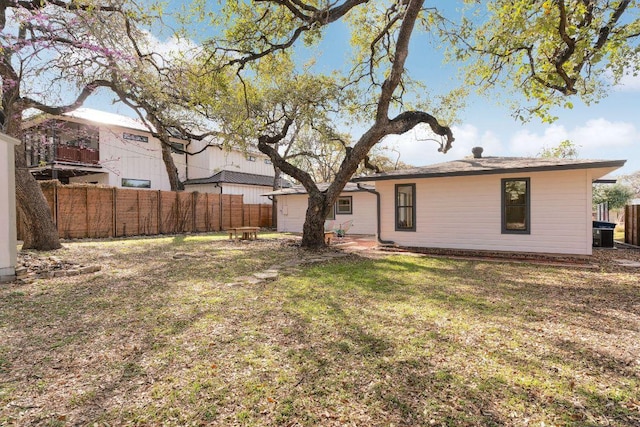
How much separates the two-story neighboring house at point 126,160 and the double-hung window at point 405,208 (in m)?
7.10

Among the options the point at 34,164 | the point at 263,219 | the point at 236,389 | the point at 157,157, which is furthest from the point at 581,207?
the point at 34,164

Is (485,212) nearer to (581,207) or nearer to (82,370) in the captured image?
(581,207)

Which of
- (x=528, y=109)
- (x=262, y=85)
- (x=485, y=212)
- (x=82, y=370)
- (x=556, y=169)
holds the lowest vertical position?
(x=82, y=370)

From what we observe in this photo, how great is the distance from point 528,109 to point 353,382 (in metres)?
8.19

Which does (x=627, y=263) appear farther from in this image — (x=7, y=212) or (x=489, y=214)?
(x=7, y=212)

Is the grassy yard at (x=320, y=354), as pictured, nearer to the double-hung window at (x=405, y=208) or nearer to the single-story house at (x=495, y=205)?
the single-story house at (x=495, y=205)

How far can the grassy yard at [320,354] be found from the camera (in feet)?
7.40

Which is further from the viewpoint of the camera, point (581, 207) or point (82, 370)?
point (581, 207)

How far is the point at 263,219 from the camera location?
2144 centimetres

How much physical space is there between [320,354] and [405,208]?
337 inches

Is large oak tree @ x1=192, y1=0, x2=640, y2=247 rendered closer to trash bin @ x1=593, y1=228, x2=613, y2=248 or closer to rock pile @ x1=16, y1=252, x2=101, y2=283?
trash bin @ x1=593, y1=228, x2=613, y2=248

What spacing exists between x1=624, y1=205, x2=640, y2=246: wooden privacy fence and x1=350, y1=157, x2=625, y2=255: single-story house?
12.6 feet

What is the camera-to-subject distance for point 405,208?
11.0 metres

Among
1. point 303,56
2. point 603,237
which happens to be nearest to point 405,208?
point 603,237
